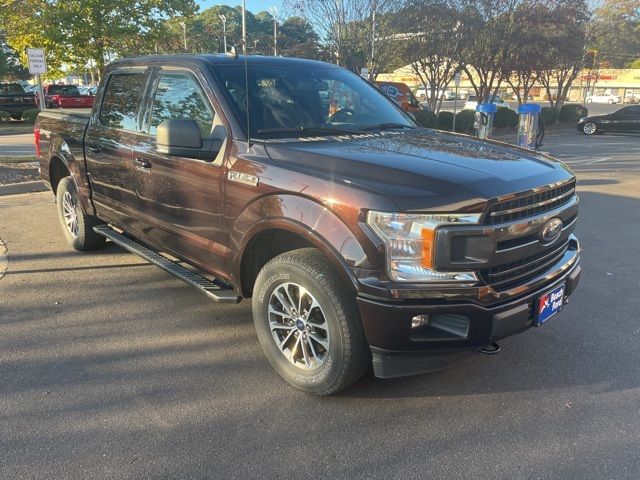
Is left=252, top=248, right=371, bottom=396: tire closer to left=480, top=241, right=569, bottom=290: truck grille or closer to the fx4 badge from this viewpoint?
the fx4 badge

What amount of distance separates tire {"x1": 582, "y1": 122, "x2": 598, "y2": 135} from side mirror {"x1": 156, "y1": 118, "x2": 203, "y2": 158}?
2561 cm

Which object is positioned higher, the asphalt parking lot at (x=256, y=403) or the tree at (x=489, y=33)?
the tree at (x=489, y=33)

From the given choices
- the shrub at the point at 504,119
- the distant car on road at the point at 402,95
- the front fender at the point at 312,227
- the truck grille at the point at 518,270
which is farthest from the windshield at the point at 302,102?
the shrub at the point at 504,119

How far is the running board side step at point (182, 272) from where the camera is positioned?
138 inches

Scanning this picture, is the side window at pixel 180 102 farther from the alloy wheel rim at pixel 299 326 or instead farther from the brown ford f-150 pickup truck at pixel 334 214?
the alloy wheel rim at pixel 299 326

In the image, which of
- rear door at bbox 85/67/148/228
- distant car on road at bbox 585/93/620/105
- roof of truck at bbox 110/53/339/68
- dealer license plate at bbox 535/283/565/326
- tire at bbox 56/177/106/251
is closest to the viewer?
dealer license plate at bbox 535/283/565/326

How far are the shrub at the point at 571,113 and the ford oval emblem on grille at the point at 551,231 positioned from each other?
29.7 meters

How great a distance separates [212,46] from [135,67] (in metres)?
41.7

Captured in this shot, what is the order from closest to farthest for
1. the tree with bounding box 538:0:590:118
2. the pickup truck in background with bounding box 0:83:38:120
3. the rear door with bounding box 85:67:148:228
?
the rear door with bounding box 85:67:148:228 < the tree with bounding box 538:0:590:118 < the pickup truck in background with bounding box 0:83:38:120

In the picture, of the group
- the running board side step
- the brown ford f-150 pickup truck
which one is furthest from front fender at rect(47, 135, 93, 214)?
the brown ford f-150 pickup truck

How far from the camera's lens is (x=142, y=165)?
4137 mm

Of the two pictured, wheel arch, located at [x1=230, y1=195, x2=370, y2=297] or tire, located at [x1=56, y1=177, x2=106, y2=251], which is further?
tire, located at [x1=56, y1=177, x2=106, y2=251]

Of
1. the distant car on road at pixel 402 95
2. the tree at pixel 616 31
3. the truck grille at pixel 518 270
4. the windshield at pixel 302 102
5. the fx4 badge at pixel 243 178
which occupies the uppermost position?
the tree at pixel 616 31

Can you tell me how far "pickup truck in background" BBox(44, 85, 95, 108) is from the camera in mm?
28312
